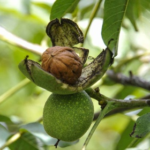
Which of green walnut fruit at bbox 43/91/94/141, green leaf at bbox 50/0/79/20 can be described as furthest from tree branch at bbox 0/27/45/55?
green walnut fruit at bbox 43/91/94/141

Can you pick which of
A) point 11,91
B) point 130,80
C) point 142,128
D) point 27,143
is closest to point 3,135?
point 27,143

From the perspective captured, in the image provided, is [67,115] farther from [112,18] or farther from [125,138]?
[125,138]

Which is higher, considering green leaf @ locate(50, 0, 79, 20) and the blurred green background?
green leaf @ locate(50, 0, 79, 20)

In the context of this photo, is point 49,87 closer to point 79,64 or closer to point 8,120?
point 79,64

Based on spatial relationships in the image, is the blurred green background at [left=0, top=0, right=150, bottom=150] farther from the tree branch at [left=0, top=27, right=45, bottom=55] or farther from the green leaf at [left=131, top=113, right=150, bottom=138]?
the green leaf at [left=131, top=113, right=150, bottom=138]

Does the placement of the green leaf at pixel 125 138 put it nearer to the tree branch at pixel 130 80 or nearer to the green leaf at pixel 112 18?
the tree branch at pixel 130 80

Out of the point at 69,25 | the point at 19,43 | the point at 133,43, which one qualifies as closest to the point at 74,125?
the point at 69,25
